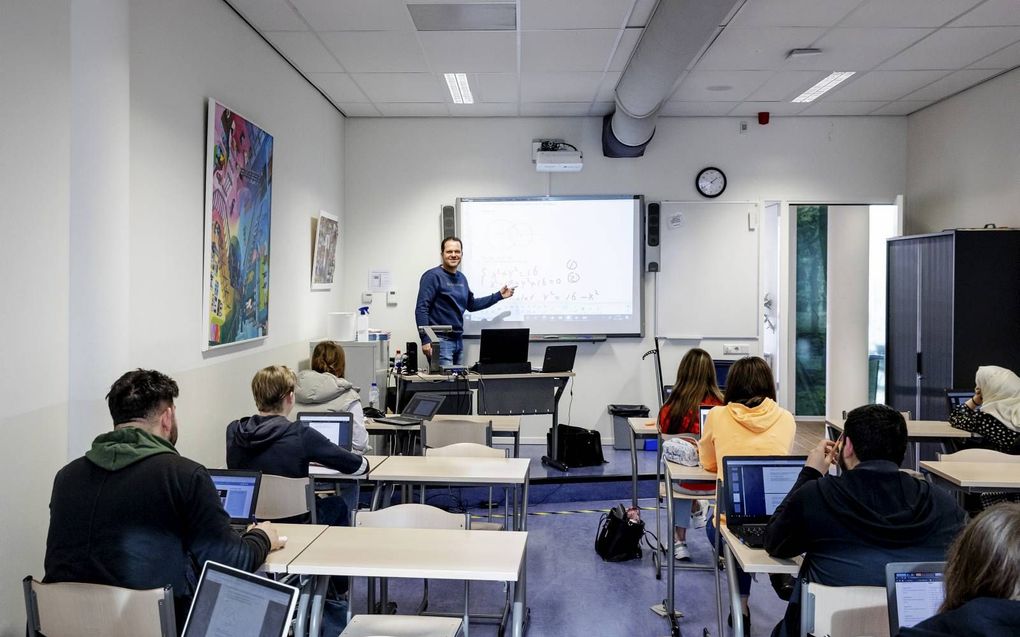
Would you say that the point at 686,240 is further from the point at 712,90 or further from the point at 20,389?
the point at 20,389

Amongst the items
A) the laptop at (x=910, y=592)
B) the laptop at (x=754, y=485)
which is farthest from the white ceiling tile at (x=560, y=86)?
the laptop at (x=910, y=592)

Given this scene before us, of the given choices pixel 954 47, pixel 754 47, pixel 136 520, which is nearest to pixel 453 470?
pixel 136 520

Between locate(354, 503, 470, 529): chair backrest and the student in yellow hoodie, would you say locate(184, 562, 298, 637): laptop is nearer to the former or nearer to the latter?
locate(354, 503, 470, 529): chair backrest

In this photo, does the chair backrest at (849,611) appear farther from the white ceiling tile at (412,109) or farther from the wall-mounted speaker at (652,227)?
the white ceiling tile at (412,109)

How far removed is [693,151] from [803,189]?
1164mm

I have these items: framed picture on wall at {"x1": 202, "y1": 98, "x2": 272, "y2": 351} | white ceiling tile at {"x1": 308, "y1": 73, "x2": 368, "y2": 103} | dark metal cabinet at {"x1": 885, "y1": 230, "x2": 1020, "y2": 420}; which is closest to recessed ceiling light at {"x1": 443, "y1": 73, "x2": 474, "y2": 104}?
white ceiling tile at {"x1": 308, "y1": 73, "x2": 368, "y2": 103}

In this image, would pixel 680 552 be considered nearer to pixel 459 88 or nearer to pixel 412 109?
pixel 459 88

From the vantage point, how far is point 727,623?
3684mm

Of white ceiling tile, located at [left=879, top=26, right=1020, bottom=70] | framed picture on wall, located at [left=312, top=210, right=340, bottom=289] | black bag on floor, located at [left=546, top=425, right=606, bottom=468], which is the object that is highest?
white ceiling tile, located at [left=879, top=26, right=1020, bottom=70]

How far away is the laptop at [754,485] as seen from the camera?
111 inches

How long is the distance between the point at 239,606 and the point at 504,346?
15.0ft

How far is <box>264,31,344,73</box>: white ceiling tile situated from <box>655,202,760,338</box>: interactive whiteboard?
3.59m

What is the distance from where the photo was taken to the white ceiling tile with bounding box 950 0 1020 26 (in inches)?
179

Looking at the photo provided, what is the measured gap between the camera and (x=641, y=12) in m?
4.65
